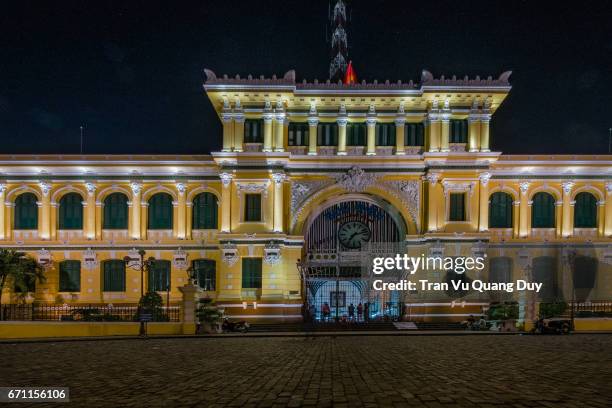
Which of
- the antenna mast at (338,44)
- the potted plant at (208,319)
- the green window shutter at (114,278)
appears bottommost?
the potted plant at (208,319)

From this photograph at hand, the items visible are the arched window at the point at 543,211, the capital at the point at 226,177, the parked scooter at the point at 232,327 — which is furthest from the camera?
the arched window at the point at 543,211

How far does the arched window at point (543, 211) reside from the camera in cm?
3478

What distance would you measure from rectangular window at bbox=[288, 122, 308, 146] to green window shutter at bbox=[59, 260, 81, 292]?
16.7m

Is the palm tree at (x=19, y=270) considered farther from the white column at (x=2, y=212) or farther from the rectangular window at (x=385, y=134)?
the rectangular window at (x=385, y=134)

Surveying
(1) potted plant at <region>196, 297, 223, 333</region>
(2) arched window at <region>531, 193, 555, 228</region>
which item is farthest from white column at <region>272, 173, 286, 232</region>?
(2) arched window at <region>531, 193, 555, 228</region>

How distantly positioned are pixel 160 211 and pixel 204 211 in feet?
9.98

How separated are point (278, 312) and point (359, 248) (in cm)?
680

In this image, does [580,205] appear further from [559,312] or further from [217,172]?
[217,172]

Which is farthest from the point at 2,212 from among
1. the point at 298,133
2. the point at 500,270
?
the point at 500,270

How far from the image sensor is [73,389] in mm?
10383

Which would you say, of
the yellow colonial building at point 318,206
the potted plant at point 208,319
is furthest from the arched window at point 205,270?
the potted plant at point 208,319

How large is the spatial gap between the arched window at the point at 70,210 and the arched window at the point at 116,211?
174 cm

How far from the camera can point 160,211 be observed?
116ft

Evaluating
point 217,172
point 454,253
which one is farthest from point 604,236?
point 217,172
